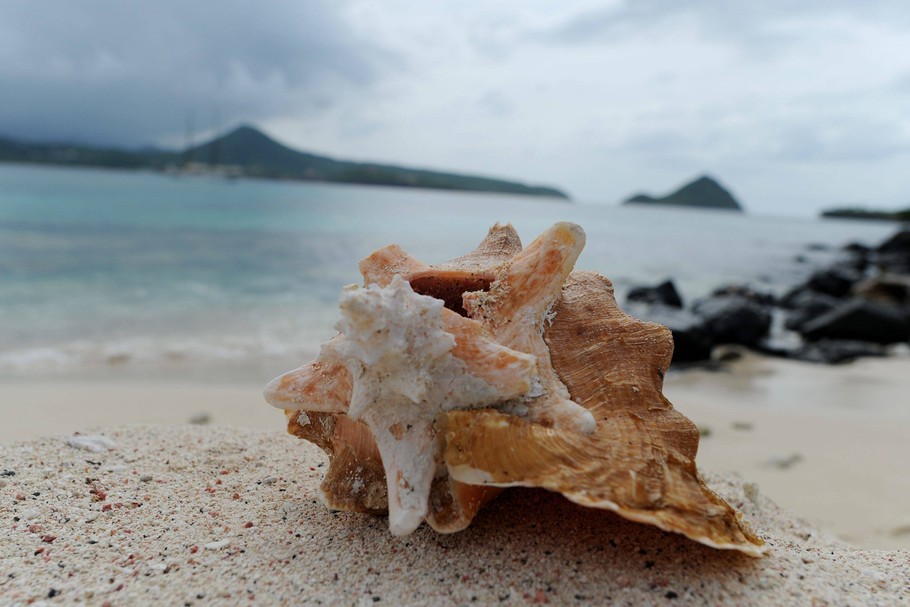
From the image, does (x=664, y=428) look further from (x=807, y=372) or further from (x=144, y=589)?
(x=807, y=372)

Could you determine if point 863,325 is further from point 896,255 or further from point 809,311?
point 896,255

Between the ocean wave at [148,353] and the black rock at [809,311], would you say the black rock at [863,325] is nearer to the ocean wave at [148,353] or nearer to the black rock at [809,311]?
the black rock at [809,311]

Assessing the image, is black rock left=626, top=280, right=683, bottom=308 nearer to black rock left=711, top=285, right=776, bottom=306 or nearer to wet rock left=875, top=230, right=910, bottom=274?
black rock left=711, top=285, right=776, bottom=306

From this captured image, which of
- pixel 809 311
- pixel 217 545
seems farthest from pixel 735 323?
pixel 217 545

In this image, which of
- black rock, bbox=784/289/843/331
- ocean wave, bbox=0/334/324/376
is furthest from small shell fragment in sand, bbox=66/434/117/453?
black rock, bbox=784/289/843/331

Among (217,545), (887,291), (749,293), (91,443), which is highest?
(217,545)

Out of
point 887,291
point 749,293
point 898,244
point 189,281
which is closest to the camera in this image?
point 189,281

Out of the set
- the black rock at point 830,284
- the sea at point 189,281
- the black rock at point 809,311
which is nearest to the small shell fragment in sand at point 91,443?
the sea at point 189,281
